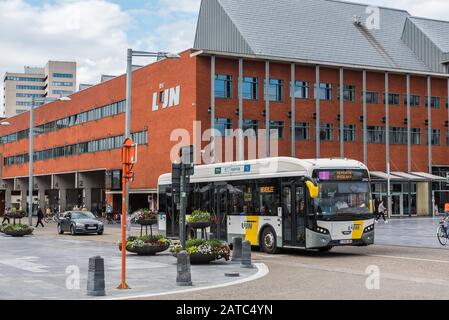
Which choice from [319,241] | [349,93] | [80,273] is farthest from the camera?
[349,93]

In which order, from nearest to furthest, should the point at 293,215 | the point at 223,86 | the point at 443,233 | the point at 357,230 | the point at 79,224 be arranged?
the point at 357,230, the point at 293,215, the point at 443,233, the point at 79,224, the point at 223,86

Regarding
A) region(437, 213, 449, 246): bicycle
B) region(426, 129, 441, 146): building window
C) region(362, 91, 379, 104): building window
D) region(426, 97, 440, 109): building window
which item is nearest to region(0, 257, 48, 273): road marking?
region(437, 213, 449, 246): bicycle

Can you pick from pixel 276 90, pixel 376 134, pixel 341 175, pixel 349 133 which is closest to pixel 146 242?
pixel 341 175

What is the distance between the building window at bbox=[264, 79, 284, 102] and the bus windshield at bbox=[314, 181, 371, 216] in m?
34.7

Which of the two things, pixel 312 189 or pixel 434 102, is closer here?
pixel 312 189

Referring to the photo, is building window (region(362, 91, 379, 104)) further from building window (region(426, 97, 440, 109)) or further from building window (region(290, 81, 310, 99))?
building window (region(290, 81, 310, 99))

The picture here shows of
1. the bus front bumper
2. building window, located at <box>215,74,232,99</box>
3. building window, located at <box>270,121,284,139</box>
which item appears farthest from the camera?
building window, located at <box>270,121,284,139</box>

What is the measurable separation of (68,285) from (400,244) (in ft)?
52.4

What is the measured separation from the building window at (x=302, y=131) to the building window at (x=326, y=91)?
3.26 m

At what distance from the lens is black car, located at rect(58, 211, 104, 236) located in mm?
37906

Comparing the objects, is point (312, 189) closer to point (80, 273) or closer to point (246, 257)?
point (246, 257)

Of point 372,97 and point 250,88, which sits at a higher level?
point 372,97

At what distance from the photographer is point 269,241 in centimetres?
2222

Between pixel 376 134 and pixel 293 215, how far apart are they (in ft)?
135
